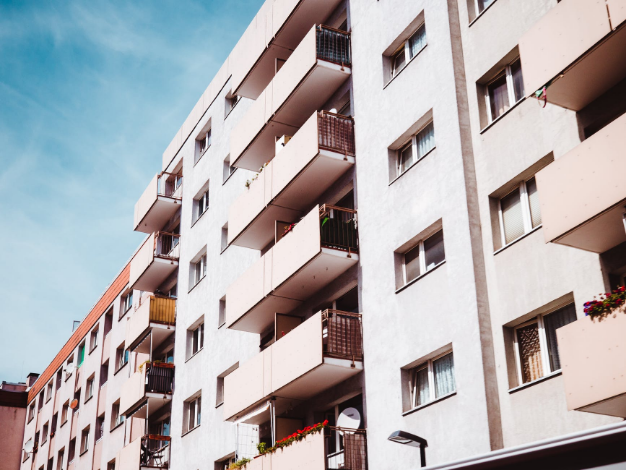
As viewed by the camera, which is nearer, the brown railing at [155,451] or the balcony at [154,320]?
the brown railing at [155,451]

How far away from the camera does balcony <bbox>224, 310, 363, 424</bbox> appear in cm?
2069

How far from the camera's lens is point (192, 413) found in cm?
3144

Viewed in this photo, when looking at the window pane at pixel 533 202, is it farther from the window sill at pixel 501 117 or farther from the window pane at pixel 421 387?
the window pane at pixel 421 387

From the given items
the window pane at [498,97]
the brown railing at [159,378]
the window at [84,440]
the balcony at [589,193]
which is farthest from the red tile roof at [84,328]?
the balcony at [589,193]

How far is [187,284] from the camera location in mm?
33781

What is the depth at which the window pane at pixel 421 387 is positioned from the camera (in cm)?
1861

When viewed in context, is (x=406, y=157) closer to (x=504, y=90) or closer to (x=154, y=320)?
(x=504, y=90)

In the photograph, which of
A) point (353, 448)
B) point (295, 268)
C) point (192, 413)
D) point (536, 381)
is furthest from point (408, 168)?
point (192, 413)

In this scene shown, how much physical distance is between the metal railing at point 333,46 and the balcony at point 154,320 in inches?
545

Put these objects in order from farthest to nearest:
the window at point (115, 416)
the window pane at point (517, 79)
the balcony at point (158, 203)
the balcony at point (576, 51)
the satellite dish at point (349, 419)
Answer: the window at point (115, 416)
the balcony at point (158, 203)
the satellite dish at point (349, 419)
the window pane at point (517, 79)
the balcony at point (576, 51)

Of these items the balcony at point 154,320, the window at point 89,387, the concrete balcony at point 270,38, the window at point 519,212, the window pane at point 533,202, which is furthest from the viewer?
the window at point 89,387

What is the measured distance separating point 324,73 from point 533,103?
9031 millimetres

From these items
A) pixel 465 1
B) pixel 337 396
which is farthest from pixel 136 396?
pixel 465 1

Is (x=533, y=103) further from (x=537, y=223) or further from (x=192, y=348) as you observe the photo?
(x=192, y=348)
